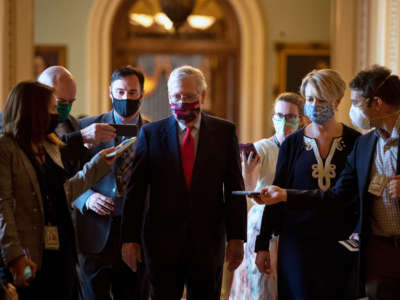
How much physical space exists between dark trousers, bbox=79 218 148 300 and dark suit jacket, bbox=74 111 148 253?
4 centimetres

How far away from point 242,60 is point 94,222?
7.68 meters

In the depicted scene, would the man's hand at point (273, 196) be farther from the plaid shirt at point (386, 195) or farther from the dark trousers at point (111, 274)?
the dark trousers at point (111, 274)

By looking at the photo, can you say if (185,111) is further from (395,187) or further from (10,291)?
(10,291)

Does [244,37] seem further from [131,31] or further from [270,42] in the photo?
[131,31]

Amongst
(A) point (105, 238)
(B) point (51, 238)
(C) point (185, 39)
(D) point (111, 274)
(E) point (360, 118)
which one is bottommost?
(D) point (111, 274)

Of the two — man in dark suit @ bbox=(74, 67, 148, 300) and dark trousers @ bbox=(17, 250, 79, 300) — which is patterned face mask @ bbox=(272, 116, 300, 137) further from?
dark trousers @ bbox=(17, 250, 79, 300)

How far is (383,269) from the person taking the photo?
9.43 ft

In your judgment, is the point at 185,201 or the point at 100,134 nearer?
the point at 185,201

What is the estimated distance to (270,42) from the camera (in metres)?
11.1

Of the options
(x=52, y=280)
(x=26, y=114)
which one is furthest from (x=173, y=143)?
(x=52, y=280)

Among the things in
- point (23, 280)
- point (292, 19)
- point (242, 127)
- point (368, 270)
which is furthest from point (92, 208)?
point (292, 19)

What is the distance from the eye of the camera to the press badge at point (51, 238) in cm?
293

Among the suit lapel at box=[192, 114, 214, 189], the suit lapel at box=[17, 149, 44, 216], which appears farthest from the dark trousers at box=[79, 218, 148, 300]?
the suit lapel at box=[17, 149, 44, 216]

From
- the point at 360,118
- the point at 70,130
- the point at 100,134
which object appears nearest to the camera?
the point at 360,118
